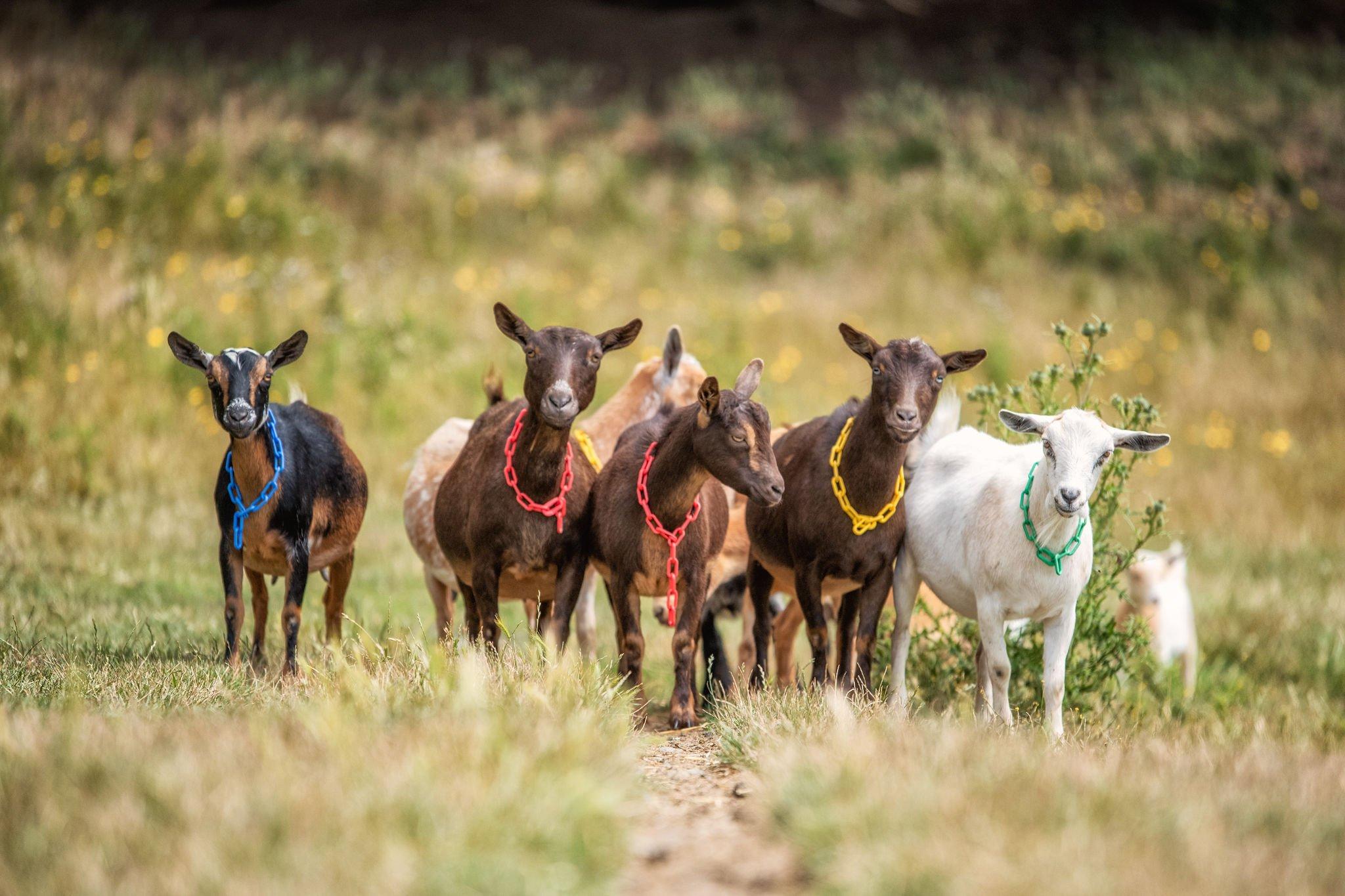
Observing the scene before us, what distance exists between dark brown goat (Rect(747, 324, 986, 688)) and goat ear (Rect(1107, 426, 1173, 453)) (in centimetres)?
71

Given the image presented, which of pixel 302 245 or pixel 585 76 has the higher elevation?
pixel 585 76

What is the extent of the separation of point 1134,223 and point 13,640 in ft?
48.2

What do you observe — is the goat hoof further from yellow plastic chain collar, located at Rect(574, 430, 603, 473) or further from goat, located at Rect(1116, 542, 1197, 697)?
goat, located at Rect(1116, 542, 1197, 697)

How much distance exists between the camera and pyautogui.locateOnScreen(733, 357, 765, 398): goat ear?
19.6ft

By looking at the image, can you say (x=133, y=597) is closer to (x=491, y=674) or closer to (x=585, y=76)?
(x=491, y=674)

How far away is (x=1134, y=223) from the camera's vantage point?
17469mm

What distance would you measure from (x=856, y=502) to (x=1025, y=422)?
0.84 m

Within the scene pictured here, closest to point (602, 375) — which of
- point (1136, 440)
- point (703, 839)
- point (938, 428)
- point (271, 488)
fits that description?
point (938, 428)

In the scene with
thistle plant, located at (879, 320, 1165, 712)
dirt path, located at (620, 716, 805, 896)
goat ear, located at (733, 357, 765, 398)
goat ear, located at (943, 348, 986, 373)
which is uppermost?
goat ear, located at (943, 348, 986, 373)

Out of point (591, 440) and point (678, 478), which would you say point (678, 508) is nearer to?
point (678, 478)

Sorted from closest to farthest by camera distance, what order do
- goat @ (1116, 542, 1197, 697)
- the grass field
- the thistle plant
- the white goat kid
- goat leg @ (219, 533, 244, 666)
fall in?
the grass field, the white goat kid, goat leg @ (219, 533, 244, 666), the thistle plant, goat @ (1116, 542, 1197, 697)

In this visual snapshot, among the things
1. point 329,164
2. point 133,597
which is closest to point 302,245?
point 329,164

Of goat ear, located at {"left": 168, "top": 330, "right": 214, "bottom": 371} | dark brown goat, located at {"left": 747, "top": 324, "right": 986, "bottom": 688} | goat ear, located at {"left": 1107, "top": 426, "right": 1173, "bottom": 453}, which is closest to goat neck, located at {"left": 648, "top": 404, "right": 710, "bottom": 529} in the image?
dark brown goat, located at {"left": 747, "top": 324, "right": 986, "bottom": 688}

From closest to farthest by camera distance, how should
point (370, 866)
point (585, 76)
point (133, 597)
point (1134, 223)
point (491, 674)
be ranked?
point (370, 866) < point (491, 674) < point (133, 597) < point (1134, 223) < point (585, 76)
